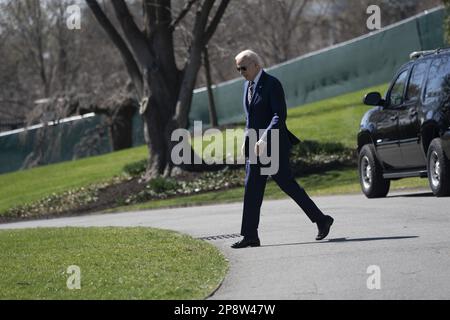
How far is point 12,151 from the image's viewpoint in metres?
39.9

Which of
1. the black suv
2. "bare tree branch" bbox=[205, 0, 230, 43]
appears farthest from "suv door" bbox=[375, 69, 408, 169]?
"bare tree branch" bbox=[205, 0, 230, 43]

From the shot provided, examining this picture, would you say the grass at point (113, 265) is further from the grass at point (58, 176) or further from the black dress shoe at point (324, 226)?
the grass at point (58, 176)

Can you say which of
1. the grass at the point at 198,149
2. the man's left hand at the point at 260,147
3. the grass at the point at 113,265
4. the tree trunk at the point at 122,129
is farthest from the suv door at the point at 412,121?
the tree trunk at the point at 122,129

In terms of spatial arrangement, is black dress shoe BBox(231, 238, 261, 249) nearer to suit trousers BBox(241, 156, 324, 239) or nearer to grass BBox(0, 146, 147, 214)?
suit trousers BBox(241, 156, 324, 239)

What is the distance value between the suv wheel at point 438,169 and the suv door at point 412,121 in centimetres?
42

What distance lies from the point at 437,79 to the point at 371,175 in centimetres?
271

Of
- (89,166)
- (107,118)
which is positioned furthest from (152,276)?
(107,118)

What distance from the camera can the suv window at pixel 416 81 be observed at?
16594 mm

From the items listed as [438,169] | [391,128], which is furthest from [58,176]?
[438,169]

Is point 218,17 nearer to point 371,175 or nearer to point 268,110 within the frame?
point 371,175

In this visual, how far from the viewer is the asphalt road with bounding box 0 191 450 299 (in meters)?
8.92

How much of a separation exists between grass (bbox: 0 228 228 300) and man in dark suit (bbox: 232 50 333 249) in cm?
70

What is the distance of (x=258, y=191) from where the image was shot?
12.1 metres
